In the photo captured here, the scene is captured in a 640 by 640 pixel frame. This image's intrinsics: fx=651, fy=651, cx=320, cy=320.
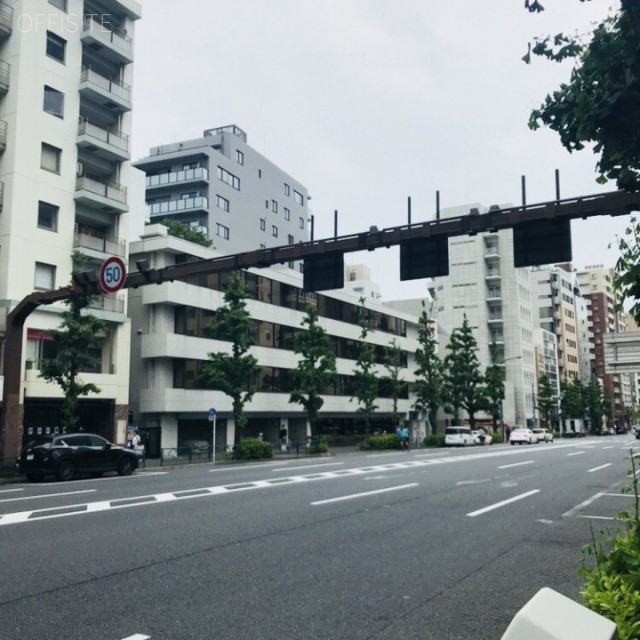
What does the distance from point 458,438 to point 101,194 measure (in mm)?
35836

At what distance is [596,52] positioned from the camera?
4.70 m

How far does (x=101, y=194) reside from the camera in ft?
117

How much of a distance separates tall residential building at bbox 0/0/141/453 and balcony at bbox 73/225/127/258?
67 mm

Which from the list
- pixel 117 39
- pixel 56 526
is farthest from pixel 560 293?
pixel 56 526

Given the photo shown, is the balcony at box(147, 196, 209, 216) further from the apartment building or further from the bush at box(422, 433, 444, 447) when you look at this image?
the bush at box(422, 433, 444, 447)

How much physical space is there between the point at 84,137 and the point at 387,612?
34.1 metres

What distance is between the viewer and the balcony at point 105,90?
117 ft

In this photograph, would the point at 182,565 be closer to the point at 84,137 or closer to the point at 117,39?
the point at 84,137

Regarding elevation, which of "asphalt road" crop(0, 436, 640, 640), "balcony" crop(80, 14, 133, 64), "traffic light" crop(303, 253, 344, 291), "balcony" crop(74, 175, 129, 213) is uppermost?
"balcony" crop(80, 14, 133, 64)

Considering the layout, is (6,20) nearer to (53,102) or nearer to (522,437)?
(53,102)

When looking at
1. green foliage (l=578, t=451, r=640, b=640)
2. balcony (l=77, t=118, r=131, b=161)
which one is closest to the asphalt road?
green foliage (l=578, t=451, r=640, b=640)

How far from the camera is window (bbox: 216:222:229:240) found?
62719mm

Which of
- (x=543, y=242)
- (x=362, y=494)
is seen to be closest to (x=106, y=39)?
(x=543, y=242)

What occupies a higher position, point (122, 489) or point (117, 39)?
point (117, 39)
